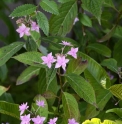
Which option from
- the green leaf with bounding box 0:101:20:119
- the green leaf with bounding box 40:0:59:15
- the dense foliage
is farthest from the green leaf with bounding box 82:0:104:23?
the green leaf with bounding box 0:101:20:119

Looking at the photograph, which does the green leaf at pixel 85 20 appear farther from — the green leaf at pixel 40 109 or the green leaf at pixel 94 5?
the green leaf at pixel 40 109

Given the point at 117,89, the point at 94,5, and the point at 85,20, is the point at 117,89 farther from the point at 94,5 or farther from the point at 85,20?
the point at 85,20

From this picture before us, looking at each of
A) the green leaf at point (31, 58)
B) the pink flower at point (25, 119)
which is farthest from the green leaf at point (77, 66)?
the pink flower at point (25, 119)

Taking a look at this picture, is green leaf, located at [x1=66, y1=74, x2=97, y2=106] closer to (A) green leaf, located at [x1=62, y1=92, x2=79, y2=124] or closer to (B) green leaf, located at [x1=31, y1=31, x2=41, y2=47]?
(A) green leaf, located at [x1=62, y1=92, x2=79, y2=124]

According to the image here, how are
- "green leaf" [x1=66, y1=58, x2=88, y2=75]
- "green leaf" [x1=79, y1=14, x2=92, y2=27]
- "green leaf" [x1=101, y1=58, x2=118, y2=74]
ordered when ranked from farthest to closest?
"green leaf" [x1=79, y1=14, x2=92, y2=27], "green leaf" [x1=101, y1=58, x2=118, y2=74], "green leaf" [x1=66, y1=58, x2=88, y2=75]

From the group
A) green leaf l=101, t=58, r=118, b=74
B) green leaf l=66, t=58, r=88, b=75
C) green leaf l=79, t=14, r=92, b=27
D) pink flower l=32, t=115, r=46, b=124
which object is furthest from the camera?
green leaf l=79, t=14, r=92, b=27
